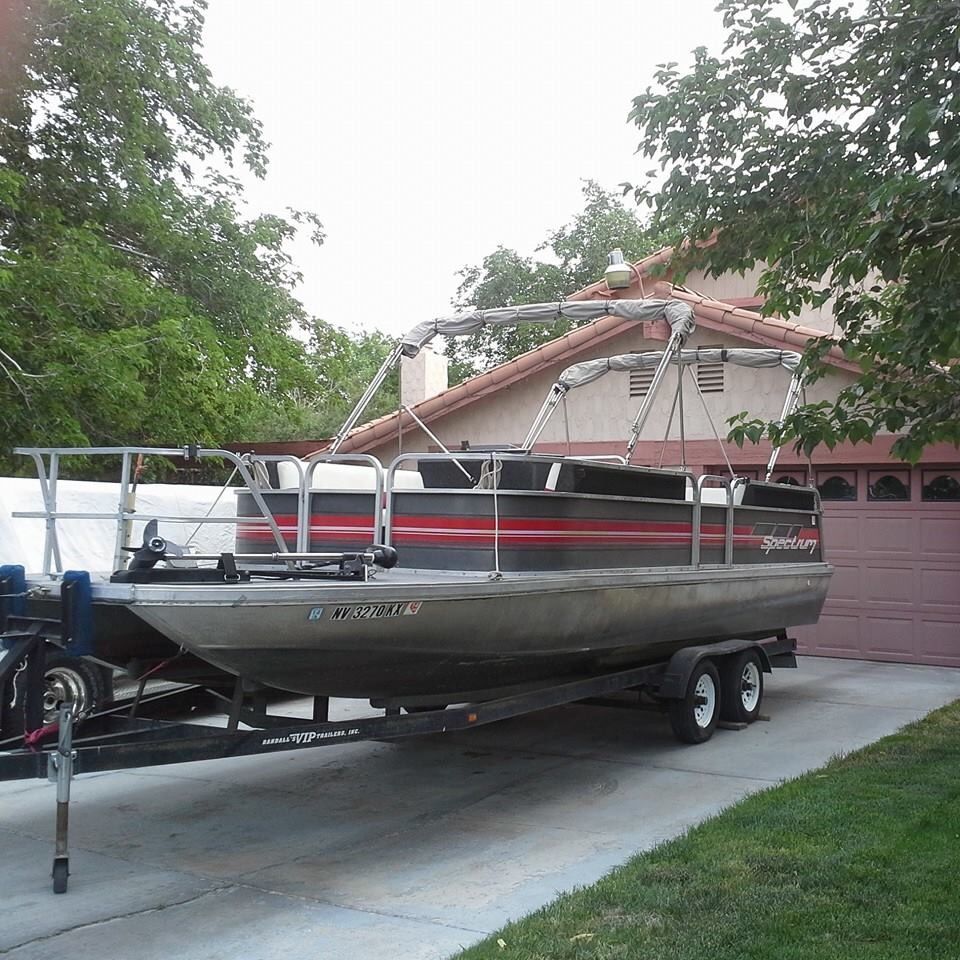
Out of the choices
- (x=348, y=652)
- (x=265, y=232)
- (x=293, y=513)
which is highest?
(x=265, y=232)

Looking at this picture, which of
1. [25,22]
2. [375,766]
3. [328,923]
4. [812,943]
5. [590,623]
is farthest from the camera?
[25,22]

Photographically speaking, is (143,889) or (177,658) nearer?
(143,889)

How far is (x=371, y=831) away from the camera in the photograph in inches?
266

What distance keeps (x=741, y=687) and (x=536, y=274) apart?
84.8 ft

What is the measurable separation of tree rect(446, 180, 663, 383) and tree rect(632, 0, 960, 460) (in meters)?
25.0

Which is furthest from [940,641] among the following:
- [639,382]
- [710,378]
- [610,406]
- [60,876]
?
[60,876]

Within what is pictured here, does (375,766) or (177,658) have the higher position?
(177,658)

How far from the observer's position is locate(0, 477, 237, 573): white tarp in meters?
9.41

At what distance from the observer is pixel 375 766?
27.6 ft

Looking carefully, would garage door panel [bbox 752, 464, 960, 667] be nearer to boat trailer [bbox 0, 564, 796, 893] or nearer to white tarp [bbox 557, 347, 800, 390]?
white tarp [bbox 557, 347, 800, 390]

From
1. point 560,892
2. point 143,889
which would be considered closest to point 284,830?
point 143,889

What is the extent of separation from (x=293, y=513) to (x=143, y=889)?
2.88m

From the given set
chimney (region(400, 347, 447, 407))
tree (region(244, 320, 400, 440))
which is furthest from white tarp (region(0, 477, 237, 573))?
tree (region(244, 320, 400, 440))

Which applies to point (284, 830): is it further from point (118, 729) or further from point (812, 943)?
point (812, 943)
